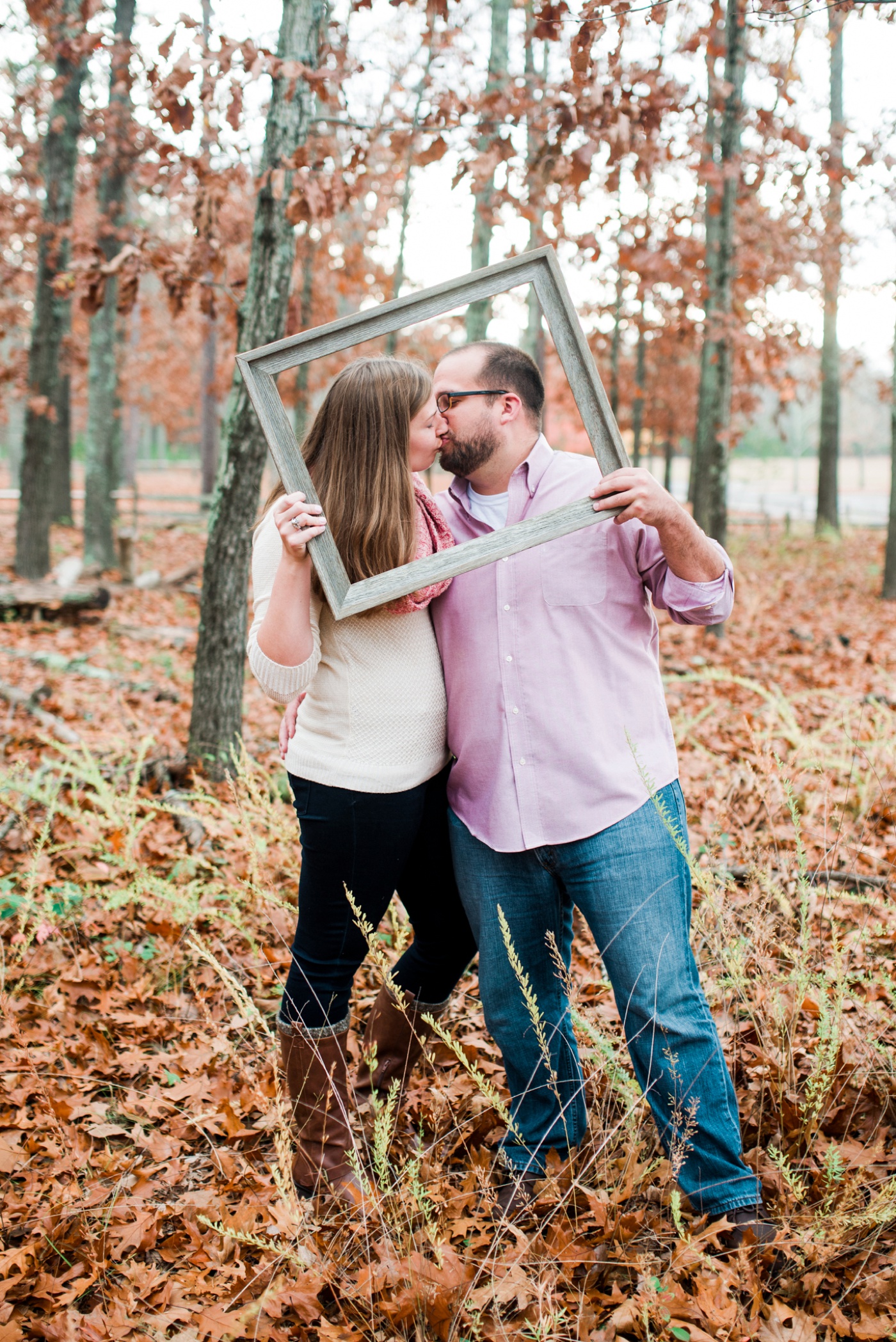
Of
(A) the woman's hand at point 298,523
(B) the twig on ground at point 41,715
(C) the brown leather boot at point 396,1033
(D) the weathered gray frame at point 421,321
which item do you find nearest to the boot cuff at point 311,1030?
(C) the brown leather boot at point 396,1033

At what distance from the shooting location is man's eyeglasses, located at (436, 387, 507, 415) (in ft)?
7.41

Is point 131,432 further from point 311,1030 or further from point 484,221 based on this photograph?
point 311,1030

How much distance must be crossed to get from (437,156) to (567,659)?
3.23 meters

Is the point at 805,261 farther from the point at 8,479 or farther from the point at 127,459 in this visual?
the point at 8,479

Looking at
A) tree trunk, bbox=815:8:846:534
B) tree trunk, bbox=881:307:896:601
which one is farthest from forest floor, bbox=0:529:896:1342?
tree trunk, bbox=815:8:846:534

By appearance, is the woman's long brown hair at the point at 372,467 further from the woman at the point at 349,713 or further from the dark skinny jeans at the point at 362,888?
the dark skinny jeans at the point at 362,888

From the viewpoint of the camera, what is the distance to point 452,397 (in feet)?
7.43

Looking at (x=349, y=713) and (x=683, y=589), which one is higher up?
(x=683, y=589)

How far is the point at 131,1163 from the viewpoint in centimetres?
256

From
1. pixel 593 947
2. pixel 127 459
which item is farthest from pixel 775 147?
pixel 127 459

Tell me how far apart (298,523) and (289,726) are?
716mm

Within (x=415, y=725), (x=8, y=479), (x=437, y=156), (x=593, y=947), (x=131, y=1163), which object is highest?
(x=8, y=479)

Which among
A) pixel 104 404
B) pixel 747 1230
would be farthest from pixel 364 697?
pixel 104 404

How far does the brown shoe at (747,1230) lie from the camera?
80.8 inches
